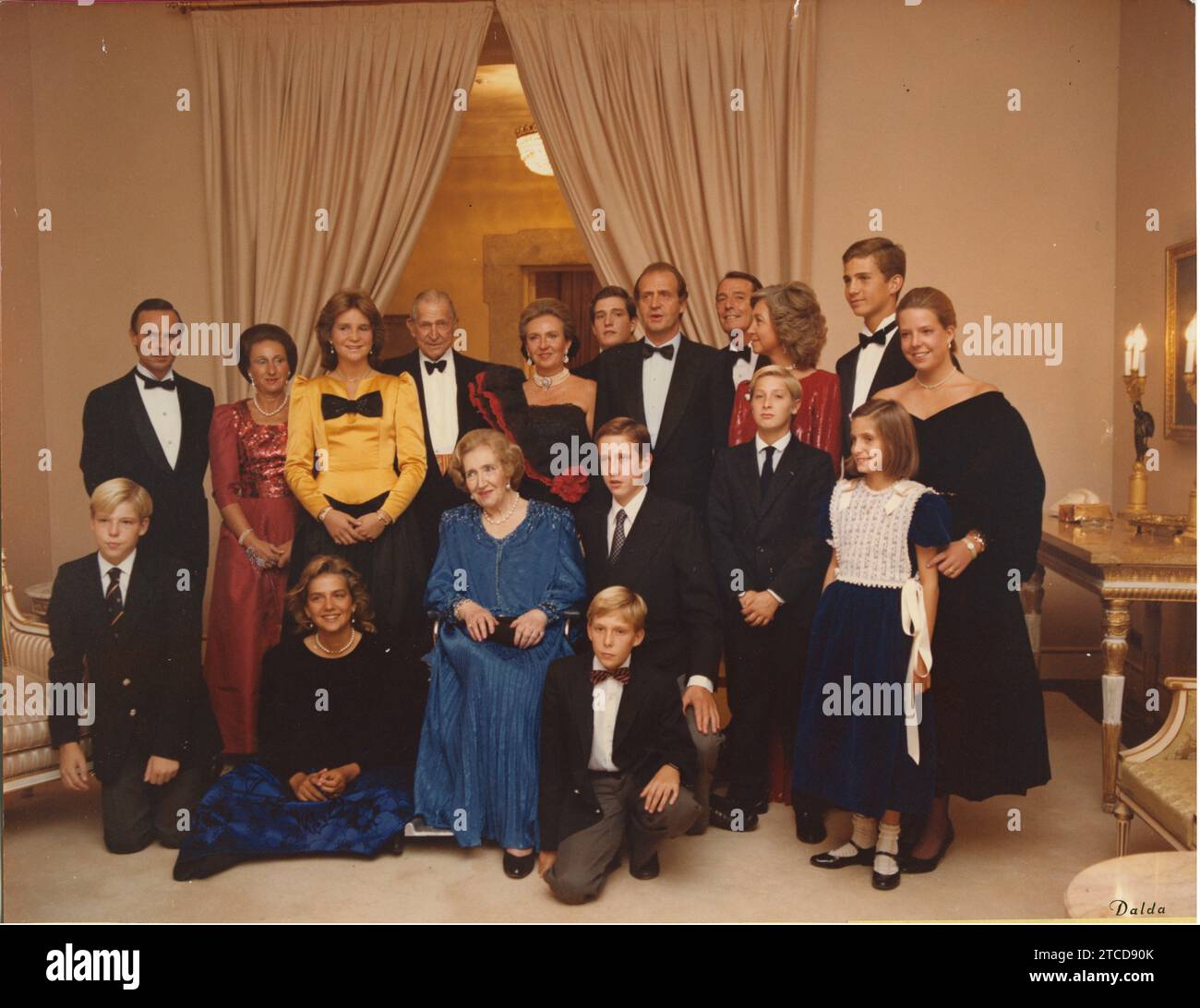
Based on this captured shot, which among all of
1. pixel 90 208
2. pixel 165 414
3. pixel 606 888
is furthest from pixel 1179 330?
pixel 90 208

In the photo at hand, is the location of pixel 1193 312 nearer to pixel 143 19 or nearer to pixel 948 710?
pixel 948 710

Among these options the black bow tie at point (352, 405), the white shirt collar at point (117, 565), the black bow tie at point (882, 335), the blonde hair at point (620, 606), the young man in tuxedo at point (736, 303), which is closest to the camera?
the blonde hair at point (620, 606)

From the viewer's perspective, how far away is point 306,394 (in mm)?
3859

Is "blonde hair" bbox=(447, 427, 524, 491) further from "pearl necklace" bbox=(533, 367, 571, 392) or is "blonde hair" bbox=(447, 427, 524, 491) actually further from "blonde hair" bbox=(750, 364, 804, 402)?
"blonde hair" bbox=(750, 364, 804, 402)

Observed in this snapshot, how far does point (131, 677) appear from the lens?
12.2 feet

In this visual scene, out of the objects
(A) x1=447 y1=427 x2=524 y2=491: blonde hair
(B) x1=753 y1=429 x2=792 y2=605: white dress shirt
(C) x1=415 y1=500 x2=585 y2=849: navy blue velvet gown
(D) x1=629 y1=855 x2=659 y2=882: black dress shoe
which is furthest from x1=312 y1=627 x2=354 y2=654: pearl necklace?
(B) x1=753 y1=429 x2=792 y2=605: white dress shirt

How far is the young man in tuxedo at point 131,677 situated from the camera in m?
3.60

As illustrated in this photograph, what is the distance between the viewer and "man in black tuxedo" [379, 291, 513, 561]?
402 cm

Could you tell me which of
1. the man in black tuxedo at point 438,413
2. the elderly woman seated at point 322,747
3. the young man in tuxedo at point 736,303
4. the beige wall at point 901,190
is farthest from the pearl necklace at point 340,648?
the young man in tuxedo at point 736,303

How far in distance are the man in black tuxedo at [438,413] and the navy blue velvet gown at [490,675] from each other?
435 millimetres

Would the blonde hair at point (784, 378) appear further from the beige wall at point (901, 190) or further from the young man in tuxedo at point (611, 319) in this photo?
the beige wall at point (901, 190)
